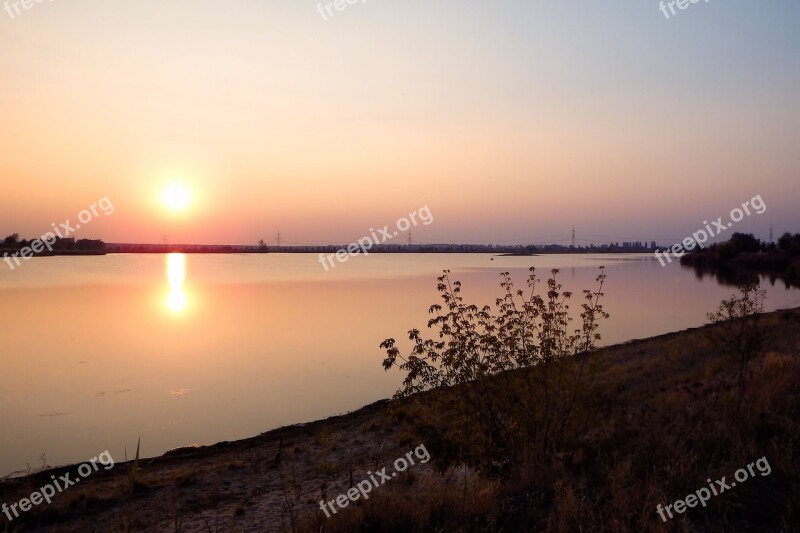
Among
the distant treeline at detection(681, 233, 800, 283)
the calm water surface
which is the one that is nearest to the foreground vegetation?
the calm water surface

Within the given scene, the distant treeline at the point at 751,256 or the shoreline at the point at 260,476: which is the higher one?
the distant treeline at the point at 751,256

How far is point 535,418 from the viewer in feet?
23.1

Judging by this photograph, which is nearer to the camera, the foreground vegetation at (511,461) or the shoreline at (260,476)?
the foreground vegetation at (511,461)

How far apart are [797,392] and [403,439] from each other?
20.0ft

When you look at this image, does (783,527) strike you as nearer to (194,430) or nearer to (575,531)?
(575,531)

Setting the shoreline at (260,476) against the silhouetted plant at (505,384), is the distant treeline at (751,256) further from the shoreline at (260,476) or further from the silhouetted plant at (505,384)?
the silhouetted plant at (505,384)

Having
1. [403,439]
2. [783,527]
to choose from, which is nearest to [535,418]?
[403,439]

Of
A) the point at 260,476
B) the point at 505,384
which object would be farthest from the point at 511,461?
the point at 260,476

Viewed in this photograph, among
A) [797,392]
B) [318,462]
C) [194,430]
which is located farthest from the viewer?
[194,430]

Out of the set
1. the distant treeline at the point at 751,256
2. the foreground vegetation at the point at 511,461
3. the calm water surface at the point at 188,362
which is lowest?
the foreground vegetation at the point at 511,461

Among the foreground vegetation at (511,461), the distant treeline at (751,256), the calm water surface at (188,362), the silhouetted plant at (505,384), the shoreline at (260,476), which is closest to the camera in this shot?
the foreground vegetation at (511,461)

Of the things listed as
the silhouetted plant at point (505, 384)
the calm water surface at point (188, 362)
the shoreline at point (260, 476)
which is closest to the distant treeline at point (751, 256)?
the calm water surface at point (188, 362)

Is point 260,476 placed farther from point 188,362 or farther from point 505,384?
point 188,362

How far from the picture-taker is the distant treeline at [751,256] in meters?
85.8
